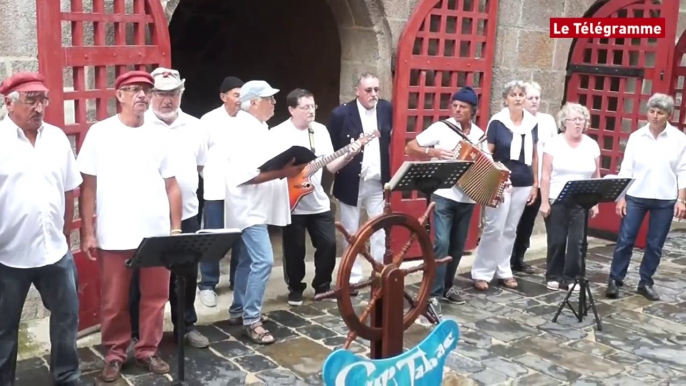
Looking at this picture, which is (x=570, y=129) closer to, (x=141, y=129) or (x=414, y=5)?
(x=414, y=5)

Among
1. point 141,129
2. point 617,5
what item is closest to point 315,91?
point 617,5

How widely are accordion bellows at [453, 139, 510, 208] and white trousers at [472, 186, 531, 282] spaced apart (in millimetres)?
407

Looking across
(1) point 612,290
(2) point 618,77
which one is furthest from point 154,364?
(2) point 618,77

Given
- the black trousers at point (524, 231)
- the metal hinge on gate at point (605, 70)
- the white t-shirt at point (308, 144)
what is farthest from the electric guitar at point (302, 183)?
the metal hinge on gate at point (605, 70)

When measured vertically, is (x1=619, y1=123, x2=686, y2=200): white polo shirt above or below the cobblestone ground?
above

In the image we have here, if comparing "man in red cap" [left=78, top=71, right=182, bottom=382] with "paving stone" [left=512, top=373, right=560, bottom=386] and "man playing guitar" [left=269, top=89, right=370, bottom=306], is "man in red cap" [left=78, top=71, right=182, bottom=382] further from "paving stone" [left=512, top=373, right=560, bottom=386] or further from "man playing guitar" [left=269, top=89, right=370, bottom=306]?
"paving stone" [left=512, top=373, right=560, bottom=386]

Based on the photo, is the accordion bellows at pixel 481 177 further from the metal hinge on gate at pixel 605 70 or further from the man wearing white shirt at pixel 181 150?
the metal hinge on gate at pixel 605 70

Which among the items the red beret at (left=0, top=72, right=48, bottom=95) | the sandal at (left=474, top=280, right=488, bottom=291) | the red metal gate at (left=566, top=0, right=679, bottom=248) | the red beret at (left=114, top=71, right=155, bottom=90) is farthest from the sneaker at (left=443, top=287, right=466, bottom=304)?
the red beret at (left=0, top=72, right=48, bottom=95)

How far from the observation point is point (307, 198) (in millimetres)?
5832

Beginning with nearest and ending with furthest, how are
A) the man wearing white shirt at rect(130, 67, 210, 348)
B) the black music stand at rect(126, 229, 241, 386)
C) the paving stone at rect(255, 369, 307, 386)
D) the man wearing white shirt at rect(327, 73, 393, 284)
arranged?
the black music stand at rect(126, 229, 241, 386), the paving stone at rect(255, 369, 307, 386), the man wearing white shirt at rect(130, 67, 210, 348), the man wearing white shirt at rect(327, 73, 393, 284)

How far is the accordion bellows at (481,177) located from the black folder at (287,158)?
128cm

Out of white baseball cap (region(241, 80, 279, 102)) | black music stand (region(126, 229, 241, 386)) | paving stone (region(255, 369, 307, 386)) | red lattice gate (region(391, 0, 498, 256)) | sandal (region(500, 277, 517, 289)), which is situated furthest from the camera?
red lattice gate (region(391, 0, 498, 256))

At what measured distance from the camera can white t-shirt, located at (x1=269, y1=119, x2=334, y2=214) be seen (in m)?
5.64

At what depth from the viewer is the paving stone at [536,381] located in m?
4.74
